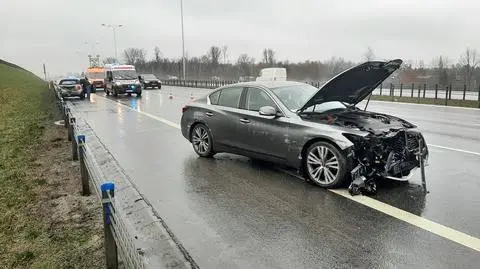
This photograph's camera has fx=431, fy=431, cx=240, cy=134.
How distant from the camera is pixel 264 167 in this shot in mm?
7695

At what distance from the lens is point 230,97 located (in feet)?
26.9

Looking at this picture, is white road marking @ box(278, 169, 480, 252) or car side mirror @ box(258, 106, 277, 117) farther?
car side mirror @ box(258, 106, 277, 117)

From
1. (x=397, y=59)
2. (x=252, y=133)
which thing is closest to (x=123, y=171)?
(x=252, y=133)

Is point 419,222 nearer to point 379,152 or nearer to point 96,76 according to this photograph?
point 379,152

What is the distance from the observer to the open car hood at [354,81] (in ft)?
21.5

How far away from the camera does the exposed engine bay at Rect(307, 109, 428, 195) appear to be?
5.93 m

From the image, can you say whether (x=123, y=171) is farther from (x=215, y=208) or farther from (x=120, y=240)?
(x=120, y=240)

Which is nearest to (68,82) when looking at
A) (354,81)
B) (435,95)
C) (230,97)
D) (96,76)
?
(96,76)

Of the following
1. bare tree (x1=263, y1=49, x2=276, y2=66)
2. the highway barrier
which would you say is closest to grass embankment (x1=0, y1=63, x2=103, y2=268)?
the highway barrier

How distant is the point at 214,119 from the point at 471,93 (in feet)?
86.2

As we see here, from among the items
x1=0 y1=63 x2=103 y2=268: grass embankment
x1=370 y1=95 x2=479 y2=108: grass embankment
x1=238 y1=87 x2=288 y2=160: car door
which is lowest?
x1=370 y1=95 x2=479 y2=108: grass embankment

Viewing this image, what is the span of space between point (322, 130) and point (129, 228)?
3.15m

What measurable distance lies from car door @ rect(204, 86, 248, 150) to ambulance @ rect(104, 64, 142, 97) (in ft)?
84.1

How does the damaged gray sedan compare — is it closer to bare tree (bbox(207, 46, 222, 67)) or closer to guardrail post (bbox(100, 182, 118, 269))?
guardrail post (bbox(100, 182, 118, 269))
